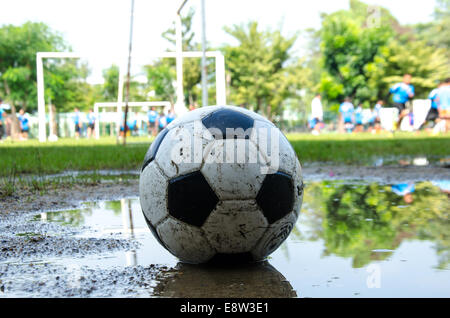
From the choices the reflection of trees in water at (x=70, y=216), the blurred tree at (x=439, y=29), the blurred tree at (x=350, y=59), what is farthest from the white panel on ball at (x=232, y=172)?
the blurred tree at (x=439, y=29)

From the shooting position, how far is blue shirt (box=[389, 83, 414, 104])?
20000 millimetres

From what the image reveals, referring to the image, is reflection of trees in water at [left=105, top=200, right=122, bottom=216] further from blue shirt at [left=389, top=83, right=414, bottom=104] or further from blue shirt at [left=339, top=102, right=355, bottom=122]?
blue shirt at [left=339, top=102, right=355, bottom=122]

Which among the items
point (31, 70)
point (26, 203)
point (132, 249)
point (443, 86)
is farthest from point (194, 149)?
point (31, 70)

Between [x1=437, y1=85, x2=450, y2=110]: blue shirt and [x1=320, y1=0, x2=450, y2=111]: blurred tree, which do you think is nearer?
[x1=437, y1=85, x2=450, y2=110]: blue shirt

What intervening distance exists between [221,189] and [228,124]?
44 cm

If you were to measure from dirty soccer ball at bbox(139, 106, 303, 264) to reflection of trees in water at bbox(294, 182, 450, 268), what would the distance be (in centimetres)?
54

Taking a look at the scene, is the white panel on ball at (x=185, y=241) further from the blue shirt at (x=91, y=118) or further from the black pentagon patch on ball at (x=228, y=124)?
the blue shirt at (x=91, y=118)

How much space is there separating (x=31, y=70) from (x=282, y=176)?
4074 cm

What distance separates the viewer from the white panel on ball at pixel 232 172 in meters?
2.97

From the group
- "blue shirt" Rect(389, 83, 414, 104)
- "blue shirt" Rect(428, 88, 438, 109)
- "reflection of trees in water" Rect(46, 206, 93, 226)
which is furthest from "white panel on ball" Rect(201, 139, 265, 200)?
"blue shirt" Rect(389, 83, 414, 104)

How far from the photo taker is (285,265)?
122 inches

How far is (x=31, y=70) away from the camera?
40469 millimetres

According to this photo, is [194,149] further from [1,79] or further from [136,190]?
[1,79]

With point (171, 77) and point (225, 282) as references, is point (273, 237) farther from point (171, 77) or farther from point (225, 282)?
point (171, 77)
